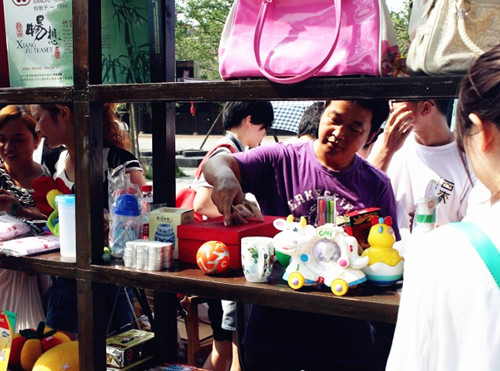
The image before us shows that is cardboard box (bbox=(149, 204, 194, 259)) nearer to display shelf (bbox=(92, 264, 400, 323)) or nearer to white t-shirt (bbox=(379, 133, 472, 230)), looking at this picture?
display shelf (bbox=(92, 264, 400, 323))

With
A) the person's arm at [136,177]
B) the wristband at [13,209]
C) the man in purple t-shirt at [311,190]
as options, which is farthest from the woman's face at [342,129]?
the wristband at [13,209]

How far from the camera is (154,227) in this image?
1795 millimetres

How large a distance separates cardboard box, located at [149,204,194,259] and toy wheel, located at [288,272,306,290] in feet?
1.53

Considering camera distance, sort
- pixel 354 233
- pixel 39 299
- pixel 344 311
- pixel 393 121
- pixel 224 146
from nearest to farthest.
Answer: pixel 344 311
pixel 354 233
pixel 393 121
pixel 39 299
pixel 224 146

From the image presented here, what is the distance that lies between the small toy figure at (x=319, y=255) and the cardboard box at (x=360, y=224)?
0.16 meters

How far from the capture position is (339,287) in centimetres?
138

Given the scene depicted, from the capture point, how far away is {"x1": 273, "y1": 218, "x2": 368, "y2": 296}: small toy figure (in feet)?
4.63

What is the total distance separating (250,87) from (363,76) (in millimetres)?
286

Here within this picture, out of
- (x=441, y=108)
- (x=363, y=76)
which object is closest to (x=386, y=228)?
(x=363, y=76)

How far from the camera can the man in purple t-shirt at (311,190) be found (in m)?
1.93

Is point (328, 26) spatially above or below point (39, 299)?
above

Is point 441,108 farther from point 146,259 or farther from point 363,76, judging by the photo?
point 146,259

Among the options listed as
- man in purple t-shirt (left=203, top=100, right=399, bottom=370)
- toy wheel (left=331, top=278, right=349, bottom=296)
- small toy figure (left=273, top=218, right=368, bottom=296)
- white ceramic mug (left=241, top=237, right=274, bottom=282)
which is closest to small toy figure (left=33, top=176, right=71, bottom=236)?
man in purple t-shirt (left=203, top=100, right=399, bottom=370)

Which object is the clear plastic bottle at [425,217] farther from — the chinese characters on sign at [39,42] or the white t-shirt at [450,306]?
the chinese characters on sign at [39,42]
